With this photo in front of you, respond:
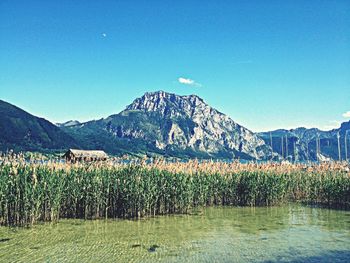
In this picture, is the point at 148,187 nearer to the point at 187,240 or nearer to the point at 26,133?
the point at 187,240

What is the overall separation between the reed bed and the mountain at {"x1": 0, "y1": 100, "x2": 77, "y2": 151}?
132 meters

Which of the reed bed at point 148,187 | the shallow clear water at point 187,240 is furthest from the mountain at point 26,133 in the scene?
the shallow clear water at point 187,240

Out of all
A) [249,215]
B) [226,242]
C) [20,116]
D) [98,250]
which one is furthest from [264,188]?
[20,116]

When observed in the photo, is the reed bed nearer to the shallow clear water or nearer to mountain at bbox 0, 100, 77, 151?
the shallow clear water

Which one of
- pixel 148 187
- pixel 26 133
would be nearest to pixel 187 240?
pixel 148 187

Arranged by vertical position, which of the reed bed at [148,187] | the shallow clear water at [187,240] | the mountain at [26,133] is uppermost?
the mountain at [26,133]

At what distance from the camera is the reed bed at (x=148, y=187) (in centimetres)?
1630

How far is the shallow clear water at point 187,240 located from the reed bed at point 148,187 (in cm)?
111

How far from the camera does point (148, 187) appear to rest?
19359 mm

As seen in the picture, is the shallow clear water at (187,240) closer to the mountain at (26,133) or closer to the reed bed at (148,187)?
the reed bed at (148,187)

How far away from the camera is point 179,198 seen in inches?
827

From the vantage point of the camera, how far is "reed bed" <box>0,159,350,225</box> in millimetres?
16297

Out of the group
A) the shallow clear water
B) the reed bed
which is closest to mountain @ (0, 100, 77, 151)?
the reed bed

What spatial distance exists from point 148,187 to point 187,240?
5934 mm
